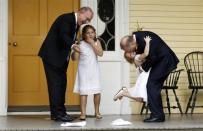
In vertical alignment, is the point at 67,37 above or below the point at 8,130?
above

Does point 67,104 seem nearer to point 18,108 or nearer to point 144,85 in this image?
point 18,108

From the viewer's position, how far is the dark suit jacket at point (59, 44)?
7.18 meters

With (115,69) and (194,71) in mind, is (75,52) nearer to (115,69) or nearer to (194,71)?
(115,69)

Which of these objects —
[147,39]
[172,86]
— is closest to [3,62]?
[147,39]

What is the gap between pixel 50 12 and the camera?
8.62m

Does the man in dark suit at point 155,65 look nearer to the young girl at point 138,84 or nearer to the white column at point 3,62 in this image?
the young girl at point 138,84

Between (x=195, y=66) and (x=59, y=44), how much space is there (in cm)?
252

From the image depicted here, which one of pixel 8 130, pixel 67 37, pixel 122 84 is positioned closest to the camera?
pixel 8 130

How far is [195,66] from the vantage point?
28.7ft

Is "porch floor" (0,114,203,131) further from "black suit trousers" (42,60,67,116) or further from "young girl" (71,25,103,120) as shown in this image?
"young girl" (71,25,103,120)

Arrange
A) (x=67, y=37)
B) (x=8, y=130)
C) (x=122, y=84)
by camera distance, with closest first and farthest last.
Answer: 1. (x=8, y=130)
2. (x=67, y=37)
3. (x=122, y=84)

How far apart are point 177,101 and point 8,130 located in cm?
296

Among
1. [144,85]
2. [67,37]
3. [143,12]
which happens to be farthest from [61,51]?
[143,12]

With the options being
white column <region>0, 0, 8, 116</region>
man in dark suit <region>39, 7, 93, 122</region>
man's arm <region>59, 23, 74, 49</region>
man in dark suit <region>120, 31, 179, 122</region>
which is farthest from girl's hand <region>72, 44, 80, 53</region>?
white column <region>0, 0, 8, 116</region>
